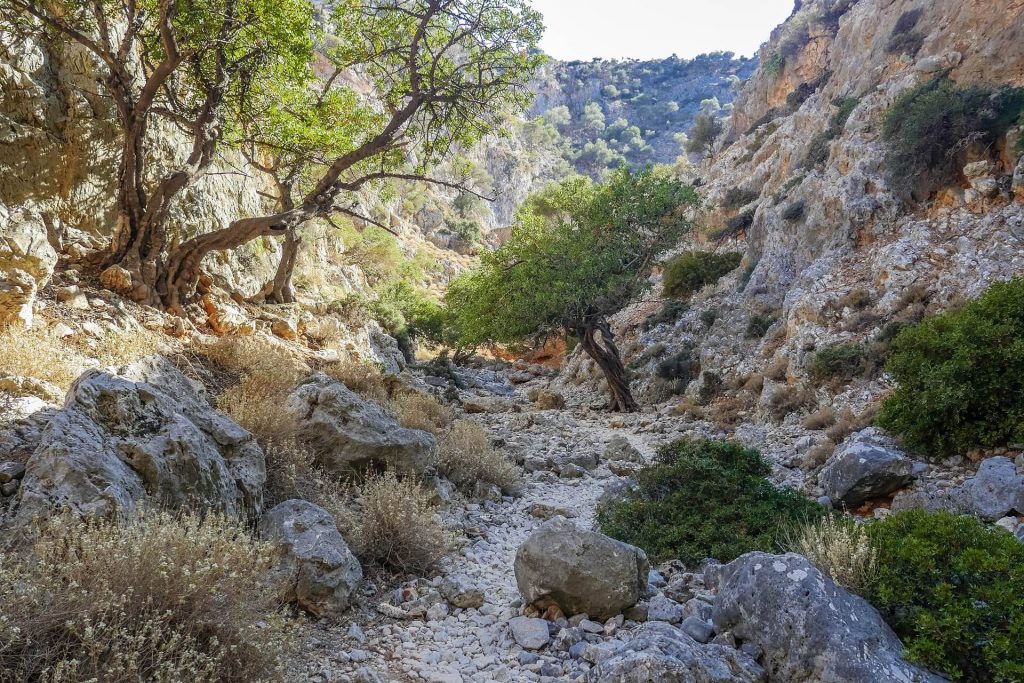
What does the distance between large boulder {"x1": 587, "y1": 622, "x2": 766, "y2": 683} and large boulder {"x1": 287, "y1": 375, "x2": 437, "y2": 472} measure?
4062mm

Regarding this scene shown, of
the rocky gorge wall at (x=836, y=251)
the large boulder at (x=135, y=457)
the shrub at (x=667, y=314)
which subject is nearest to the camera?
the large boulder at (x=135, y=457)

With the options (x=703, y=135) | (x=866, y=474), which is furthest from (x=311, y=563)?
(x=703, y=135)

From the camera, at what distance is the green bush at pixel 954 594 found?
2.97 m

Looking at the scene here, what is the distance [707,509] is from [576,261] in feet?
41.2

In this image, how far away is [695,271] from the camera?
938 inches

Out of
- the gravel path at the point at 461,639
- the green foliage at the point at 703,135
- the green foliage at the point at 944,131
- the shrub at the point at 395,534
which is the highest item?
the green foliage at the point at 703,135

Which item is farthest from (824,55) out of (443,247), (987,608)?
(987,608)

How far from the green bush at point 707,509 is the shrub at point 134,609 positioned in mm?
3943

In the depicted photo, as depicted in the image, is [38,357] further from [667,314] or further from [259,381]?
[667,314]

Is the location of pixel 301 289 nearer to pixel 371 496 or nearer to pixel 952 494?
pixel 371 496

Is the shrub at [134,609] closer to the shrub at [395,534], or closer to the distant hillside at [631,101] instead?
the shrub at [395,534]

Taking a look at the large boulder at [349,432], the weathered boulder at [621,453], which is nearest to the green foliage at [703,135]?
the weathered boulder at [621,453]

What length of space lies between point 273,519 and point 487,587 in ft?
6.49

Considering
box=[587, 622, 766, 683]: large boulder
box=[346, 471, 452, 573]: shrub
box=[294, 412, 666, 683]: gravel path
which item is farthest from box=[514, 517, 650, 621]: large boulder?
box=[346, 471, 452, 573]: shrub
